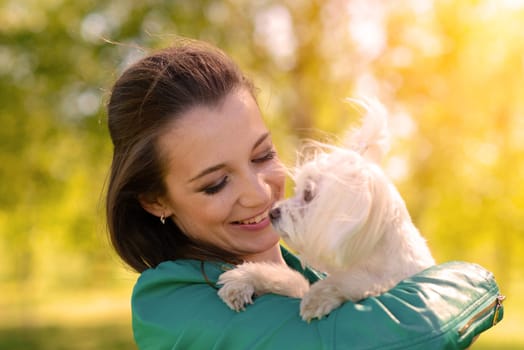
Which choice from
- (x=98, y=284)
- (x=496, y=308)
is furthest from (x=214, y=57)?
(x=98, y=284)

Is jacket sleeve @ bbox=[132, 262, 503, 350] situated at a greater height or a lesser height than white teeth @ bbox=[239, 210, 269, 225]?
lesser

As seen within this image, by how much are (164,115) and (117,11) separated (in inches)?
449

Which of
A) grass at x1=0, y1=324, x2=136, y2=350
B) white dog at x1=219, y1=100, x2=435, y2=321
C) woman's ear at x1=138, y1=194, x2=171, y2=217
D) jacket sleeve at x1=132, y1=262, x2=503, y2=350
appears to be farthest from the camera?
grass at x1=0, y1=324, x2=136, y2=350

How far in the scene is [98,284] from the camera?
3541 cm

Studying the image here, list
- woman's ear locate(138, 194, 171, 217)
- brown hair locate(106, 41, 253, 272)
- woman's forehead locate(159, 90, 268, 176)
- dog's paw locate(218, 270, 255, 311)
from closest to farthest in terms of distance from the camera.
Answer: dog's paw locate(218, 270, 255, 311)
woman's forehead locate(159, 90, 268, 176)
brown hair locate(106, 41, 253, 272)
woman's ear locate(138, 194, 171, 217)

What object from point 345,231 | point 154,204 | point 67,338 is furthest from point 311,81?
point 345,231

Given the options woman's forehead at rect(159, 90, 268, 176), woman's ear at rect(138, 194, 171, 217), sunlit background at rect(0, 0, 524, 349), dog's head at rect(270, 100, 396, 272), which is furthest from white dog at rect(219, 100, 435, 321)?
sunlit background at rect(0, 0, 524, 349)

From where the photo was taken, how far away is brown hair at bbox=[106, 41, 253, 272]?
262 centimetres

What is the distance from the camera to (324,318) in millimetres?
2084

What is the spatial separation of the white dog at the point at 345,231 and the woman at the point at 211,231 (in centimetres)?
13

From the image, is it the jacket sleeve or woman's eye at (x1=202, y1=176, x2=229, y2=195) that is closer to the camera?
the jacket sleeve

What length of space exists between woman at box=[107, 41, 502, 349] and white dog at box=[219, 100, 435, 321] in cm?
13

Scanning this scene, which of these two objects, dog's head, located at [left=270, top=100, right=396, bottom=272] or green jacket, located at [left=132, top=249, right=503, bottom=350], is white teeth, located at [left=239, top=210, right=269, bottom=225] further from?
green jacket, located at [left=132, top=249, right=503, bottom=350]

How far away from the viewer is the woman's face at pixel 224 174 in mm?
2510
